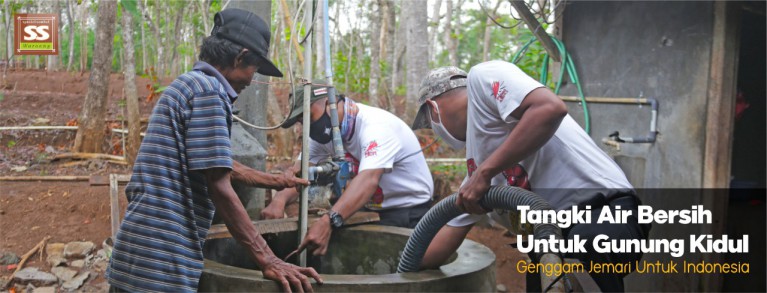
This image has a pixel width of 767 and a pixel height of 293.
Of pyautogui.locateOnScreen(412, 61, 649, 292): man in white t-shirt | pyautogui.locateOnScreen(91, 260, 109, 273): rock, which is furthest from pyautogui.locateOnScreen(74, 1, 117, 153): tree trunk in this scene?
pyautogui.locateOnScreen(412, 61, 649, 292): man in white t-shirt

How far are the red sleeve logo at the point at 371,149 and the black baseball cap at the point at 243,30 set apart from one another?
1.26m

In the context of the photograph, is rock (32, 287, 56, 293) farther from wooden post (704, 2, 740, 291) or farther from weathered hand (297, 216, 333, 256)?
wooden post (704, 2, 740, 291)

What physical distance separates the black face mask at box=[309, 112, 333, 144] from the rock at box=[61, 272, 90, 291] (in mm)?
1959

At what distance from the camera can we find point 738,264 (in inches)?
201

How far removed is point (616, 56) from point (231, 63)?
11.6 ft

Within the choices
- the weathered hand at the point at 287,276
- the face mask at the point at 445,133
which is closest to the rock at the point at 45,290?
the weathered hand at the point at 287,276

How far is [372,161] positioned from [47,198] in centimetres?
336

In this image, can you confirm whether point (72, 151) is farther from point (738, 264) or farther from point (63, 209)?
point (738, 264)

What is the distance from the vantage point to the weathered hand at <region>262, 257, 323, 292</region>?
2646 millimetres

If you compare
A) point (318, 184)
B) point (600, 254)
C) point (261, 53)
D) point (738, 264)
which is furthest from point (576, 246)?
point (738, 264)

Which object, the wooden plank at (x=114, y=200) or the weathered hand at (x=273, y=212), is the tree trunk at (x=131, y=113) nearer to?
the wooden plank at (x=114, y=200)

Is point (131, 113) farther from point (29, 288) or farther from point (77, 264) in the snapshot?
point (29, 288)

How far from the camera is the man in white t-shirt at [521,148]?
2.57 metres

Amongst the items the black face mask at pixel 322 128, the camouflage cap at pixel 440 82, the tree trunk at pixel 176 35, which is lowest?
the black face mask at pixel 322 128
